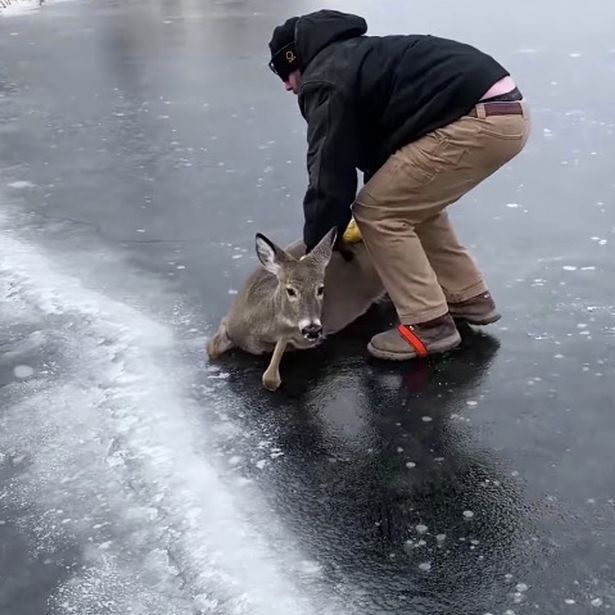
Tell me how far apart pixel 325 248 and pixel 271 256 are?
272 mm

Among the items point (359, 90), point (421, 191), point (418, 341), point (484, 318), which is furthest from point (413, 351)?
point (359, 90)

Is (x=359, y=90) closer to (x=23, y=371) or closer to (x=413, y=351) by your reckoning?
(x=413, y=351)

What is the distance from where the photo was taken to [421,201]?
5.01 meters

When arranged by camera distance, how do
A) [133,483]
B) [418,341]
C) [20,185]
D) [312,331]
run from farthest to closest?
[20,185], [418,341], [312,331], [133,483]

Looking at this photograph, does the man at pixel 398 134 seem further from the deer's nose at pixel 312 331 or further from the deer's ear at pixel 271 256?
the deer's nose at pixel 312 331

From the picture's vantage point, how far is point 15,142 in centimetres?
947

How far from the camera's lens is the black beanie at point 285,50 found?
481 centimetres

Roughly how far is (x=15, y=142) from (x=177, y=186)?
2.32 metres

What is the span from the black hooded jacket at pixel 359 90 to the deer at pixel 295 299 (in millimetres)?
269

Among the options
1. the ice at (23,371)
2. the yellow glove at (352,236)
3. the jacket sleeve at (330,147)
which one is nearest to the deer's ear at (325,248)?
the jacket sleeve at (330,147)

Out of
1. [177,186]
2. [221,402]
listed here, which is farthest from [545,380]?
[177,186]

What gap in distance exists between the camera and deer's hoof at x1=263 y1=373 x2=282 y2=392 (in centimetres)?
487

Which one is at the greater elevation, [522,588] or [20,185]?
[522,588]

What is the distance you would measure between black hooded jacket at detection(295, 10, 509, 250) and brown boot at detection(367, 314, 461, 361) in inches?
27.1
